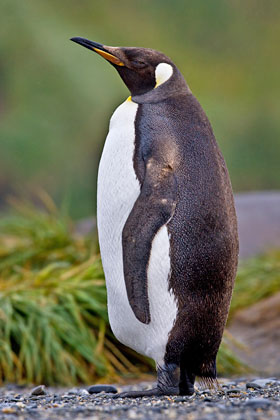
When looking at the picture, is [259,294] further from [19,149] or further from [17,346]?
[19,149]

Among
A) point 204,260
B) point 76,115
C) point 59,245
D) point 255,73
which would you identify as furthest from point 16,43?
point 204,260

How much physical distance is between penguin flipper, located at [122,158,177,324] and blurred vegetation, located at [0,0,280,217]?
10276 millimetres

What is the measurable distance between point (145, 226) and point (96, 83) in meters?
13.0

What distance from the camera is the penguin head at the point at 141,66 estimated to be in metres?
2.57

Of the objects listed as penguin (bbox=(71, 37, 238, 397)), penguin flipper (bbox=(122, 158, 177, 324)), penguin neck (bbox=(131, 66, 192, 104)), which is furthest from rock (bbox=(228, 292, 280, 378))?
penguin neck (bbox=(131, 66, 192, 104))

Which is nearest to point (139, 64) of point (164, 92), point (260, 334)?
point (164, 92)

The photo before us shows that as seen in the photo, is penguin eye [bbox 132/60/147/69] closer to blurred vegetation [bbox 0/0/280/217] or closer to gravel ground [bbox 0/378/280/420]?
gravel ground [bbox 0/378/280/420]

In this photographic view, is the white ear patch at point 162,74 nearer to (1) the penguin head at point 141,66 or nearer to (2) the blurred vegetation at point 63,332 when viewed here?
(1) the penguin head at point 141,66

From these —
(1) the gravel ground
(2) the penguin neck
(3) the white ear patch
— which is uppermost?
(3) the white ear patch

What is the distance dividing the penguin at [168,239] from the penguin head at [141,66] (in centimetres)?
12

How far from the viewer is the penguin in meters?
2.32

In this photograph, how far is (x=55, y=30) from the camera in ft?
52.2

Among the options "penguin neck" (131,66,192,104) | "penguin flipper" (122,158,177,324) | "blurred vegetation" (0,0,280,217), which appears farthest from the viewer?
"blurred vegetation" (0,0,280,217)

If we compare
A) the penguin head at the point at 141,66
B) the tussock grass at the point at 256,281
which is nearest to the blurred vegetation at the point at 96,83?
the tussock grass at the point at 256,281
